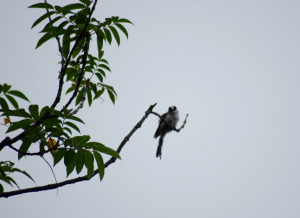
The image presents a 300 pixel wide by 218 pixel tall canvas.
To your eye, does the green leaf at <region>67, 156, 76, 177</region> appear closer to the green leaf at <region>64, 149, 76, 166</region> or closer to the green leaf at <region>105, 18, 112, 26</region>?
the green leaf at <region>64, 149, 76, 166</region>

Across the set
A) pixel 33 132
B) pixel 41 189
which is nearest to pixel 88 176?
pixel 41 189

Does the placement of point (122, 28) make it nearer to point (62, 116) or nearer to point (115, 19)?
point (115, 19)

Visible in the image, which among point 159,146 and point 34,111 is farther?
point 159,146

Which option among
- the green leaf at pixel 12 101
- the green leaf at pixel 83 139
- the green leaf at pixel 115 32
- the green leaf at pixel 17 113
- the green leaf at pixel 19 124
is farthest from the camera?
the green leaf at pixel 115 32

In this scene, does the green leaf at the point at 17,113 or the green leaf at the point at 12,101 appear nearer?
the green leaf at the point at 17,113

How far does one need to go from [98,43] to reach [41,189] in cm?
151

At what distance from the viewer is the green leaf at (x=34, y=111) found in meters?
1.96

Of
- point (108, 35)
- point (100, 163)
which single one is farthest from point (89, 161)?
point (108, 35)

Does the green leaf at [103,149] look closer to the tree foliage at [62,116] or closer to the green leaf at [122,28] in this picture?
the tree foliage at [62,116]

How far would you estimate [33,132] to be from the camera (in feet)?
6.48

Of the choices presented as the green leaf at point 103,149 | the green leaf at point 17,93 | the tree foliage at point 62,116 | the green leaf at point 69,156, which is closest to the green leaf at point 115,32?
the tree foliage at point 62,116

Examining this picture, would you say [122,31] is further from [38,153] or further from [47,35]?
[38,153]

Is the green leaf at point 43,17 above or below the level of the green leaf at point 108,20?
below

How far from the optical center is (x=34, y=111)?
6.49ft
